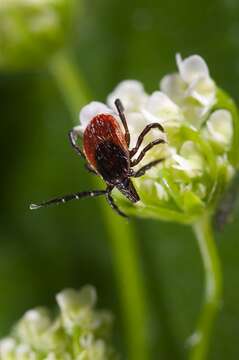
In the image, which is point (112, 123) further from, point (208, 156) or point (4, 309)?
point (4, 309)

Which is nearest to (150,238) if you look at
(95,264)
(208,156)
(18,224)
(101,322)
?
(95,264)

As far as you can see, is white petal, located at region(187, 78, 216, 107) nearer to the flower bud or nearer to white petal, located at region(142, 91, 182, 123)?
white petal, located at region(142, 91, 182, 123)

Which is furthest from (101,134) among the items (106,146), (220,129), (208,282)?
(208,282)

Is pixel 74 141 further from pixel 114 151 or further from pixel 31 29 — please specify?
pixel 31 29

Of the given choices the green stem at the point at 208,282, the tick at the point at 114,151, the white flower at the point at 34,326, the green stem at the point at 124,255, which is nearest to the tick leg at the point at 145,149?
the tick at the point at 114,151

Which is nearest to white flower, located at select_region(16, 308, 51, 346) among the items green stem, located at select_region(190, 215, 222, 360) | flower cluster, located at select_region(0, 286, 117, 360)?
flower cluster, located at select_region(0, 286, 117, 360)

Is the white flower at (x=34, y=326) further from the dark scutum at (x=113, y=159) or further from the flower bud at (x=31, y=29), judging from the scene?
the flower bud at (x=31, y=29)
